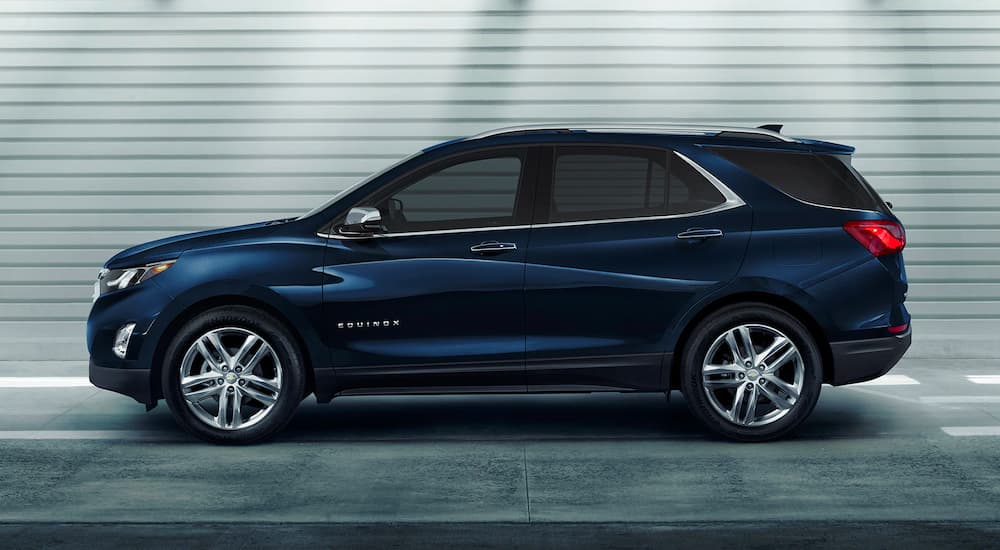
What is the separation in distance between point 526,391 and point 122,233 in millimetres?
4640

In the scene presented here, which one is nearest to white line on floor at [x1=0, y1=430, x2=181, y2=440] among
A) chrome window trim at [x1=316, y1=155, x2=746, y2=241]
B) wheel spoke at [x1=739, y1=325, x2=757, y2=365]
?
chrome window trim at [x1=316, y1=155, x2=746, y2=241]

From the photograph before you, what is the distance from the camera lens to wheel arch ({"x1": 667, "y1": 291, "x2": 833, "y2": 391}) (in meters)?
7.29

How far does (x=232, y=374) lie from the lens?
7.28m

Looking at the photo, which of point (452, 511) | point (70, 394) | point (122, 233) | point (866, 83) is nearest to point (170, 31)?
point (122, 233)

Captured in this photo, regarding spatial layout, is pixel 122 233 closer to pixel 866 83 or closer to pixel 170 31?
→ pixel 170 31

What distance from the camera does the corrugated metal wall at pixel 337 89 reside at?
422 inches

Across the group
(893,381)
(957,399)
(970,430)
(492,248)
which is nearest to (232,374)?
(492,248)

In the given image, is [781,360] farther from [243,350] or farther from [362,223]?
[243,350]

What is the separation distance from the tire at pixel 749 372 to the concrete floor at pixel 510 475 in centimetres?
14

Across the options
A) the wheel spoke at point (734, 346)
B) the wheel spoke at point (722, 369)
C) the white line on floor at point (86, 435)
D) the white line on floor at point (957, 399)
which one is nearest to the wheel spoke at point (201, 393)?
the white line on floor at point (86, 435)

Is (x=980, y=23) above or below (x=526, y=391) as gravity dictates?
above

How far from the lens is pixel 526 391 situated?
24.1 ft

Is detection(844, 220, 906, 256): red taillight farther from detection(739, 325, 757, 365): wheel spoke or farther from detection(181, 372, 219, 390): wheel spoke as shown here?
detection(181, 372, 219, 390): wheel spoke

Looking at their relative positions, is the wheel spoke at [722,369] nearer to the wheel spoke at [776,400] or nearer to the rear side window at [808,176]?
the wheel spoke at [776,400]
